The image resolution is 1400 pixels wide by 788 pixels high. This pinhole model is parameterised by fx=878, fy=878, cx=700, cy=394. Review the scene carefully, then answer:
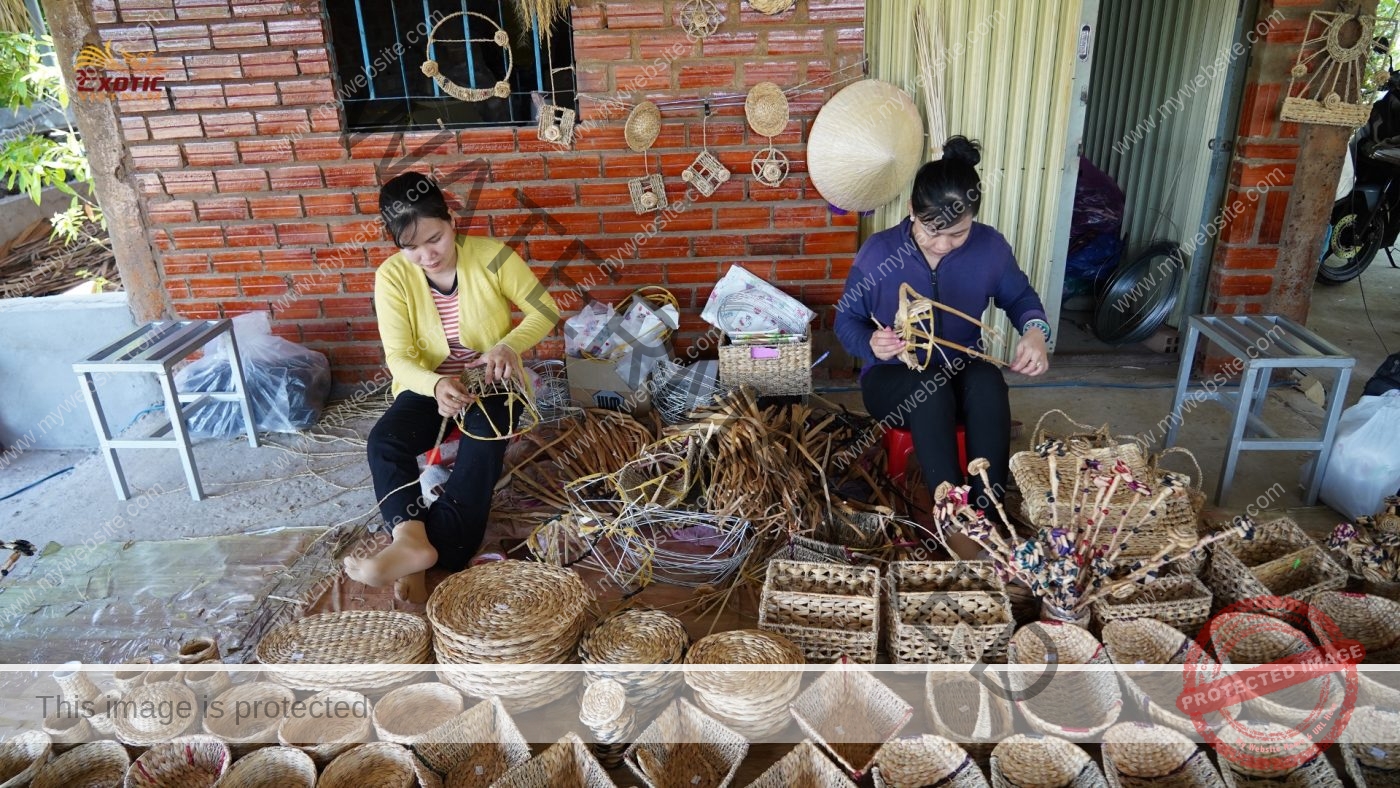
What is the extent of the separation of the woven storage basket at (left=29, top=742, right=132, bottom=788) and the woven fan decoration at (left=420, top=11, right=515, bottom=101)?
257 cm

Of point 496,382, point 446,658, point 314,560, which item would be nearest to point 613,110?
point 496,382

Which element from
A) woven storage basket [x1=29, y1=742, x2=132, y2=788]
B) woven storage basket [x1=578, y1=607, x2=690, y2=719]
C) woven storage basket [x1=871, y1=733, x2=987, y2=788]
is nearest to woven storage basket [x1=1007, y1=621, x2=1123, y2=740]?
woven storage basket [x1=871, y1=733, x2=987, y2=788]

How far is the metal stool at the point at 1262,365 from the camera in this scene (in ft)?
9.03

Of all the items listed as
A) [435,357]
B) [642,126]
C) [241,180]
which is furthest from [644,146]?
[241,180]

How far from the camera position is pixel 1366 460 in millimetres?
2736

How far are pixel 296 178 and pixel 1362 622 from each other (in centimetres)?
388

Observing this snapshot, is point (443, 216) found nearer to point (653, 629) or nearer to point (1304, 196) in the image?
point (653, 629)

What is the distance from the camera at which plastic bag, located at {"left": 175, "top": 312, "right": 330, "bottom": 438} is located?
11.9 feet

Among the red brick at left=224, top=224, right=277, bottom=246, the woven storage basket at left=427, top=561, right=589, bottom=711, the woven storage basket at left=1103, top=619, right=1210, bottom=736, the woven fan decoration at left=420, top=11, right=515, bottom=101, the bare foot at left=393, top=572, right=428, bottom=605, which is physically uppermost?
the woven fan decoration at left=420, top=11, right=515, bottom=101

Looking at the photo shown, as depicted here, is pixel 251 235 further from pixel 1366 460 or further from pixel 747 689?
pixel 1366 460

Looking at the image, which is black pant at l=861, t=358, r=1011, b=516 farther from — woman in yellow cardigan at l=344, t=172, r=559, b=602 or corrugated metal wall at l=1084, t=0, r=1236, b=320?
corrugated metal wall at l=1084, t=0, r=1236, b=320

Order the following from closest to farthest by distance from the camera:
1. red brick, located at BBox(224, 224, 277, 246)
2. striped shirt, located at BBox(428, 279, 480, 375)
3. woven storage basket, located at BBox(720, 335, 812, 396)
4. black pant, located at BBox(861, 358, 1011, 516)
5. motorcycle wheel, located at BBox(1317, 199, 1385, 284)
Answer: black pant, located at BBox(861, 358, 1011, 516) → striped shirt, located at BBox(428, 279, 480, 375) → woven storage basket, located at BBox(720, 335, 812, 396) → red brick, located at BBox(224, 224, 277, 246) → motorcycle wheel, located at BBox(1317, 199, 1385, 284)

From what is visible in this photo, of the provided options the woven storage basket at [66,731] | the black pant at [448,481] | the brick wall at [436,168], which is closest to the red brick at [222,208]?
the brick wall at [436,168]

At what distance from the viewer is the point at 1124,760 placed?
179 cm
